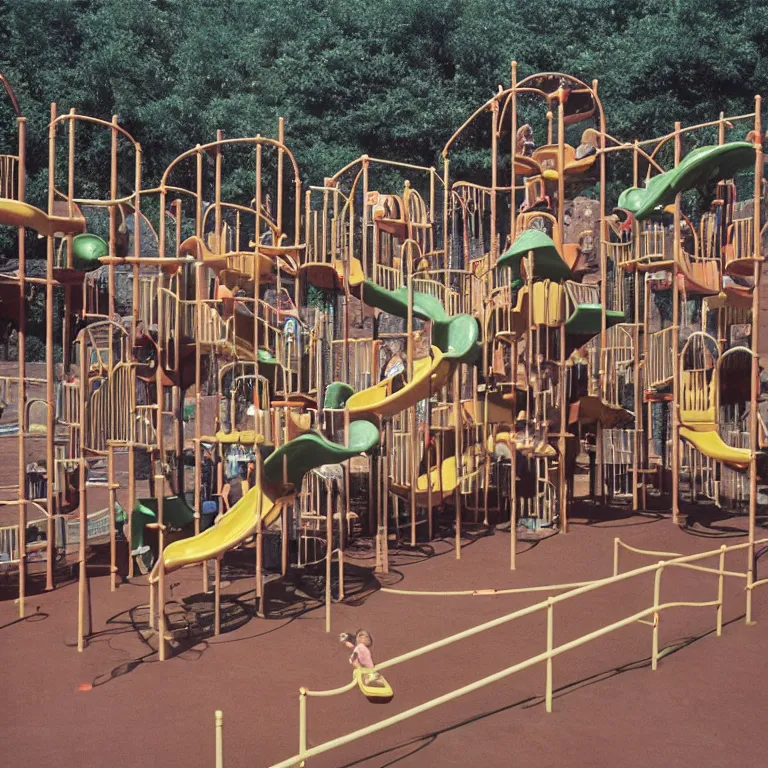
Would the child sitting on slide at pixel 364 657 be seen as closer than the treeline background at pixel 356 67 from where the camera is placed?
Yes

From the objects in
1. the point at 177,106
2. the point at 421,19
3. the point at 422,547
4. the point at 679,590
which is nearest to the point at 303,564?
the point at 422,547

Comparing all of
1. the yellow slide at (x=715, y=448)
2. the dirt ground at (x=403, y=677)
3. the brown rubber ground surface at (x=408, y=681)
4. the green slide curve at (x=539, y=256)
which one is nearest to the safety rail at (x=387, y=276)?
the green slide curve at (x=539, y=256)

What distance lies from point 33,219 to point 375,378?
4.96 meters

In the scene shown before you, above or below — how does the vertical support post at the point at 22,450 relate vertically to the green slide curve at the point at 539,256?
below

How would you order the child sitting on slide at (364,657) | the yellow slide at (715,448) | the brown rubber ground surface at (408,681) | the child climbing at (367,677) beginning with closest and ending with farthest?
1. the brown rubber ground surface at (408,681)
2. the child climbing at (367,677)
3. the child sitting on slide at (364,657)
4. the yellow slide at (715,448)

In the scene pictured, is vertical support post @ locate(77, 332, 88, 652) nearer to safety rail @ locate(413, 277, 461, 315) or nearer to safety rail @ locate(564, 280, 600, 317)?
safety rail @ locate(413, 277, 461, 315)

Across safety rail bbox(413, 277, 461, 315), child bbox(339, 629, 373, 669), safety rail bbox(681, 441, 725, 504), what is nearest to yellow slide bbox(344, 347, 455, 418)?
safety rail bbox(413, 277, 461, 315)

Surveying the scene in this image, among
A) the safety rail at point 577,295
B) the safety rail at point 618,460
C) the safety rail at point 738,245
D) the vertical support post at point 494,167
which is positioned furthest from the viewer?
the safety rail at point 618,460

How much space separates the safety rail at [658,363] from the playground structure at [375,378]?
40 millimetres

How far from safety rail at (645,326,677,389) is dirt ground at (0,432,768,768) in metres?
2.67

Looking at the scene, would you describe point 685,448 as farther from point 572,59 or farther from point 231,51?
point 231,51

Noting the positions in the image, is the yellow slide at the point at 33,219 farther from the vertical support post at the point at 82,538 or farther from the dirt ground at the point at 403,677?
the dirt ground at the point at 403,677

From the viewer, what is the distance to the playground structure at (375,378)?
11.1 metres

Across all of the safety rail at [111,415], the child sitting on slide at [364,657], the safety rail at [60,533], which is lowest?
the child sitting on slide at [364,657]
